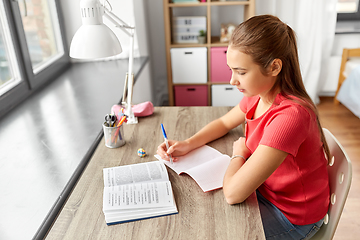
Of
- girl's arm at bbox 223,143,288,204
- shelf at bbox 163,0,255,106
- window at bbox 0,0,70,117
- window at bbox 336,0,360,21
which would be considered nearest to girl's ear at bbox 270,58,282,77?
girl's arm at bbox 223,143,288,204

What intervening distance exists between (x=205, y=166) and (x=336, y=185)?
0.45m

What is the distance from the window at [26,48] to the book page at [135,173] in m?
0.85

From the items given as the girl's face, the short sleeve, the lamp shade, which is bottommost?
the short sleeve

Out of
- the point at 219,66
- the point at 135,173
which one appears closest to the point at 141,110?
the point at 135,173

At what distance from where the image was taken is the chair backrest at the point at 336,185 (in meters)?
1.06

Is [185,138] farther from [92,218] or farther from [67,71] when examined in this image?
[67,71]

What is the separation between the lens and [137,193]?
3.34 feet

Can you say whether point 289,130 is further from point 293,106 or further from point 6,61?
point 6,61

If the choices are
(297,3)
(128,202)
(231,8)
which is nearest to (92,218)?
(128,202)

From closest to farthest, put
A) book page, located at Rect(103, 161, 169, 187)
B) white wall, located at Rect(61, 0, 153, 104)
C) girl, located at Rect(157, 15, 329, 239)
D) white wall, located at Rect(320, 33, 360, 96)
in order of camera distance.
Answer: girl, located at Rect(157, 15, 329, 239), book page, located at Rect(103, 161, 169, 187), white wall, located at Rect(61, 0, 153, 104), white wall, located at Rect(320, 33, 360, 96)

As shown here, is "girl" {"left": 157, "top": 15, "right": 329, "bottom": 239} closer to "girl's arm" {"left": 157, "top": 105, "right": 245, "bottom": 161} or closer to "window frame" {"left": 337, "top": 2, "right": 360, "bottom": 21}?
"girl's arm" {"left": 157, "top": 105, "right": 245, "bottom": 161}

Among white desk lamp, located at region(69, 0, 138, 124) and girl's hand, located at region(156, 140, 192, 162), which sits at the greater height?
white desk lamp, located at region(69, 0, 138, 124)

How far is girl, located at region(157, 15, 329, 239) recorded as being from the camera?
0.98 m

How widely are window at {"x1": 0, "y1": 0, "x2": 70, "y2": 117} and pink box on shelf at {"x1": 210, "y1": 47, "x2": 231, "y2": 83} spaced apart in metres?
1.26
